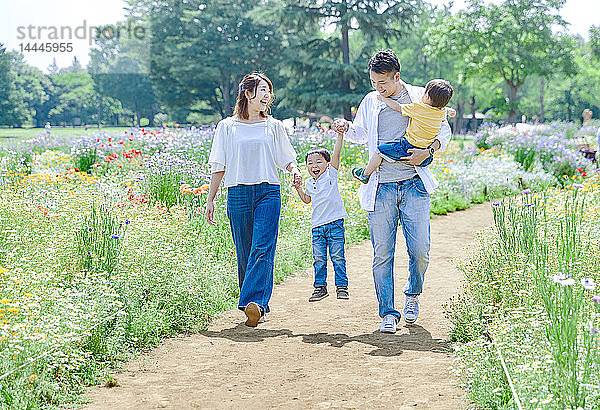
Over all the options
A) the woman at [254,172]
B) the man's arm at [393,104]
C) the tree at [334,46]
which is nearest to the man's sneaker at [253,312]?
the woman at [254,172]

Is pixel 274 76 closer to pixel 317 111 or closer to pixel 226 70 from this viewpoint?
pixel 226 70

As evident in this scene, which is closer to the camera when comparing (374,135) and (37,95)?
(374,135)

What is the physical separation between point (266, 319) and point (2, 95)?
54.4 m

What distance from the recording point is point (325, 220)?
5734 mm

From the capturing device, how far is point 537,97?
6538cm

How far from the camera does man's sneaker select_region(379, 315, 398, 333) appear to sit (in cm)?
482

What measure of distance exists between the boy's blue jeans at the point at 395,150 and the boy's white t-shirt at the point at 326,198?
109cm

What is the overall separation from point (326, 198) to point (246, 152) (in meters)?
0.96

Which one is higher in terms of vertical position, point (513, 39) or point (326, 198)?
point (513, 39)

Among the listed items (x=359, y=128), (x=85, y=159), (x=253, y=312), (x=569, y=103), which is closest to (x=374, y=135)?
(x=359, y=128)

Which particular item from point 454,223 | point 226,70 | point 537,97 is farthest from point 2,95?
point 454,223

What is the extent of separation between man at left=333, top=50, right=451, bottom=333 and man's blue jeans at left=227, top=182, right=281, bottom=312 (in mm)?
702

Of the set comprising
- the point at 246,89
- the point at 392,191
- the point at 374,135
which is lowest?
the point at 392,191

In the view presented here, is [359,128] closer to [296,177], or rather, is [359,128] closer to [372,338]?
[296,177]
